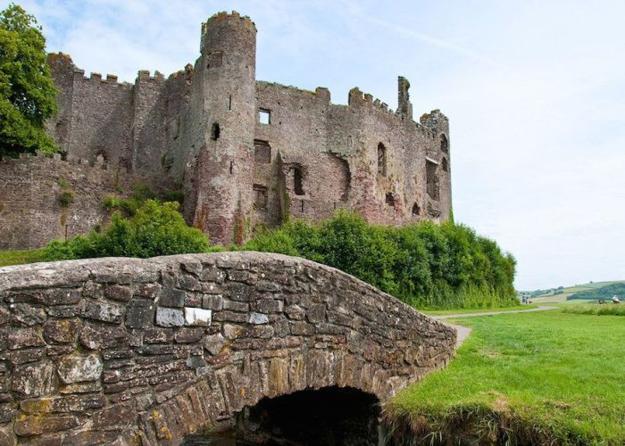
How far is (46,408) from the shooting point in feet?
17.7

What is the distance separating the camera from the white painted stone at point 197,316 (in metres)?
6.59

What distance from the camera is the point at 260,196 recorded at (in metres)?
38.8

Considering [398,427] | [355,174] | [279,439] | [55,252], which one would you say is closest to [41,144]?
[55,252]

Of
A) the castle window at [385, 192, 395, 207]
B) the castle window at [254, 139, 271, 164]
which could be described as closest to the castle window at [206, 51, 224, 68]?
the castle window at [254, 139, 271, 164]

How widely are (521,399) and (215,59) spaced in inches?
1249

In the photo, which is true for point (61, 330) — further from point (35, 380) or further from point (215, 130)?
point (215, 130)

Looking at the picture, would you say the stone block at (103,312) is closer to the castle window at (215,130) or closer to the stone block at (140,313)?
the stone block at (140,313)

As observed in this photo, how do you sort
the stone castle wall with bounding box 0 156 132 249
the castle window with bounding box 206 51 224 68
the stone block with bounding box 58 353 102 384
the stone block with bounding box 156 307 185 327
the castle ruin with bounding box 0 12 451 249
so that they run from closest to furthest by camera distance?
the stone block with bounding box 58 353 102 384 < the stone block with bounding box 156 307 185 327 < the stone castle wall with bounding box 0 156 132 249 < the castle ruin with bounding box 0 12 451 249 < the castle window with bounding box 206 51 224 68

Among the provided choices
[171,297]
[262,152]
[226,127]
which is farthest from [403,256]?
[171,297]

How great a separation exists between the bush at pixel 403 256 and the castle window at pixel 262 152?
9.48 m

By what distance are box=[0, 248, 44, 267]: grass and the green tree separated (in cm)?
612

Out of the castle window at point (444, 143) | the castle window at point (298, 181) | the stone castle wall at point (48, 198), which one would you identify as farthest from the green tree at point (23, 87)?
the castle window at point (444, 143)

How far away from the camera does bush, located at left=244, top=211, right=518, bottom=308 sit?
28250 millimetres

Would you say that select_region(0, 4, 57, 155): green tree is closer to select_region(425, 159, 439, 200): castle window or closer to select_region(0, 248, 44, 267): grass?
select_region(0, 248, 44, 267): grass
